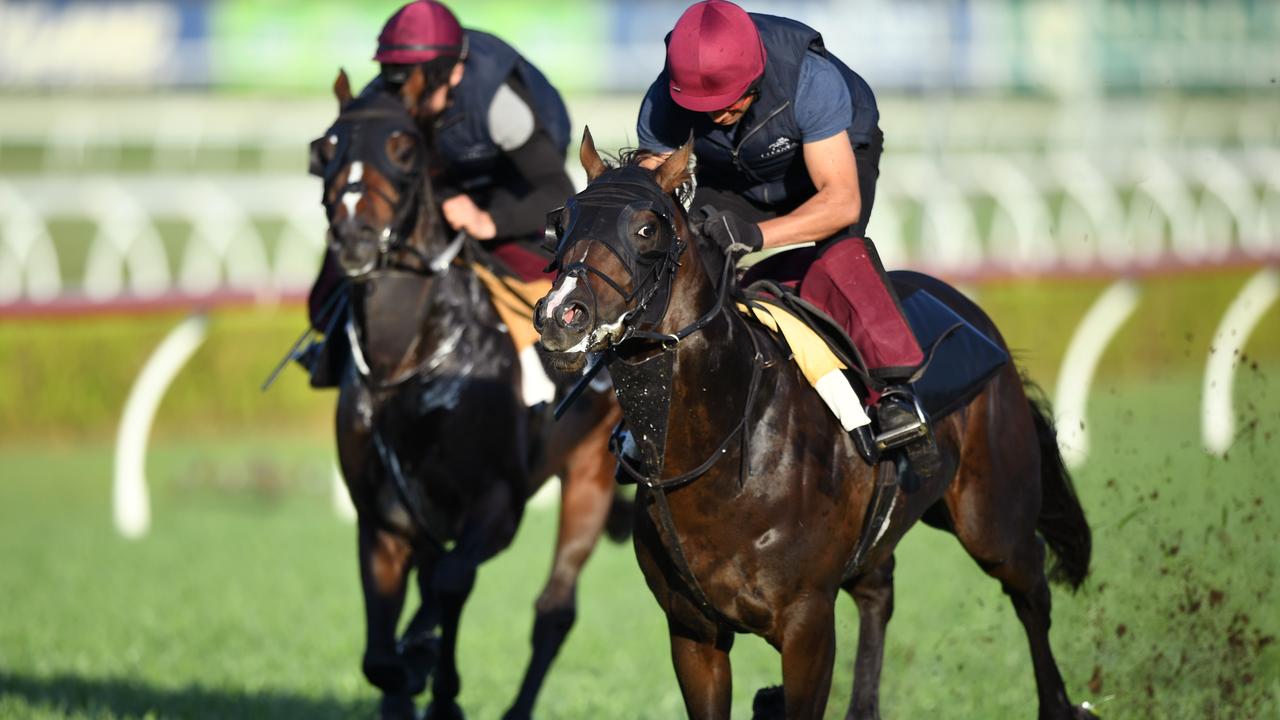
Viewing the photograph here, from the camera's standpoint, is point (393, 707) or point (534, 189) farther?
point (534, 189)

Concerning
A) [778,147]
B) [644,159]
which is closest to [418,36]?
[778,147]

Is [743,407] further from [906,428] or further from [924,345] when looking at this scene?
[924,345]

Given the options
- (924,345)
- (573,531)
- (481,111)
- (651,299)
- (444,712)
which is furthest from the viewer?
(573,531)

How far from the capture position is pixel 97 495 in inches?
512

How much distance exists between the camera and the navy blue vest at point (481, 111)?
19.5 ft

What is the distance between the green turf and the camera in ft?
19.3

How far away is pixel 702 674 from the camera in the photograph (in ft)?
13.6

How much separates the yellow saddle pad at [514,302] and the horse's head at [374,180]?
33 cm

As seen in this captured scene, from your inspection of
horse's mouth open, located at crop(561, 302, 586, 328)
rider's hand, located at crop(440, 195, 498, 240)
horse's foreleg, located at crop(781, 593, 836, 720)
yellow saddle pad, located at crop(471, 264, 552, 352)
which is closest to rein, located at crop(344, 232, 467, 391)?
rider's hand, located at crop(440, 195, 498, 240)

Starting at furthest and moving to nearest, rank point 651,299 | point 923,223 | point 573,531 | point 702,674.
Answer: point 923,223
point 573,531
point 702,674
point 651,299

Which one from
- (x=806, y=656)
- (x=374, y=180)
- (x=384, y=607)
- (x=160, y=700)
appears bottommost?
(x=160, y=700)

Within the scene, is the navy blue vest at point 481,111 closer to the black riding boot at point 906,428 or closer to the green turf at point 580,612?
the green turf at point 580,612

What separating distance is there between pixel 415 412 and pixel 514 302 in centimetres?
59

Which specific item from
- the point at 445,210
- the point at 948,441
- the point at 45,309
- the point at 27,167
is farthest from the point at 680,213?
the point at 27,167
